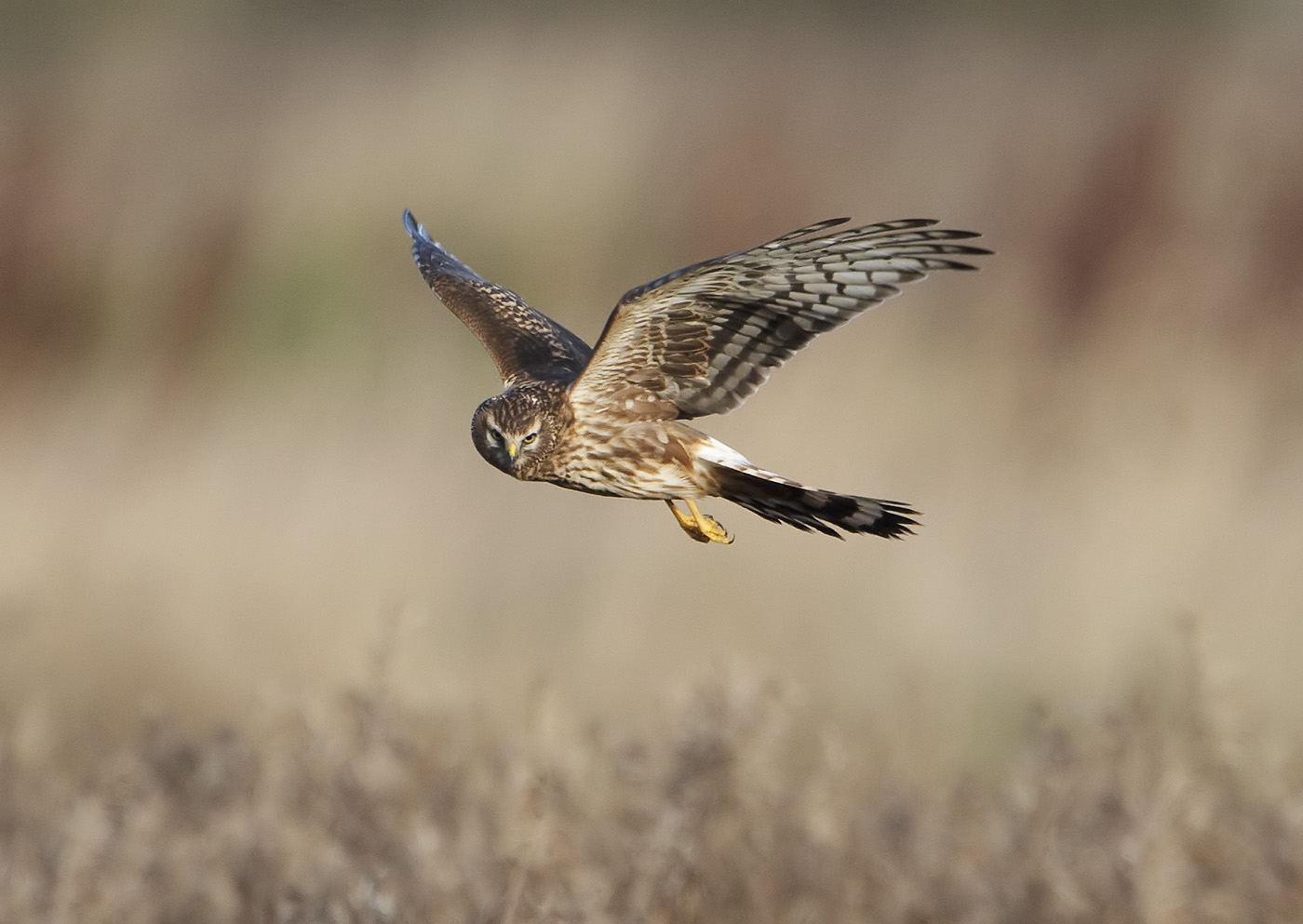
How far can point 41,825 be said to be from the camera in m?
4.26

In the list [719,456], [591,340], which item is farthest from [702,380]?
[591,340]

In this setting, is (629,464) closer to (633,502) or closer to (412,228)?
(412,228)

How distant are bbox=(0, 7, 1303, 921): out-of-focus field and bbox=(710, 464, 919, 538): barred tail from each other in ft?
1.69

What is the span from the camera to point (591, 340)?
677cm

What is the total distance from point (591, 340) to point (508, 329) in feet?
9.35

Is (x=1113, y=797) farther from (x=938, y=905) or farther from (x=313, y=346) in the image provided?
(x=313, y=346)

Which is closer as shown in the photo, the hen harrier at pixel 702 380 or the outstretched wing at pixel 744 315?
the hen harrier at pixel 702 380

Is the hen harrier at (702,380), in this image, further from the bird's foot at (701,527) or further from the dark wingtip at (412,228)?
the dark wingtip at (412,228)

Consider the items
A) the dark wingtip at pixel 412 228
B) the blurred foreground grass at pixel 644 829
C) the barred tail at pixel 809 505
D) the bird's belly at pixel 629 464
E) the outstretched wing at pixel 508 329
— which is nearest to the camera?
the barred tail at pixel 809 505

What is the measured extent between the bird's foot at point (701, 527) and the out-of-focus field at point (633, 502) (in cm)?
46

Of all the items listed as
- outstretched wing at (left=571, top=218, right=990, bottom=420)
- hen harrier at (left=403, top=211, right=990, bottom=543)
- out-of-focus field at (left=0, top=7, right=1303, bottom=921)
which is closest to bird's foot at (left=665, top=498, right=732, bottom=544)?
hen harrier at (left=403, top=211, right=990, bottom=543)

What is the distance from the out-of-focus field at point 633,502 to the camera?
3.75 meters

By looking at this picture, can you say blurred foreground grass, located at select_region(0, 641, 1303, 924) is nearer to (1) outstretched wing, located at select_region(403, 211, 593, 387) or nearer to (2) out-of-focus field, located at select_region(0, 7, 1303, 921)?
(2) out-of-focus field, located at select_region(0, 7, 1303, 921)

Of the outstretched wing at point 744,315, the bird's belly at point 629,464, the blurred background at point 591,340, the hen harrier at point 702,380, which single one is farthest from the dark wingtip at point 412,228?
the bird's belly at point 629,464
